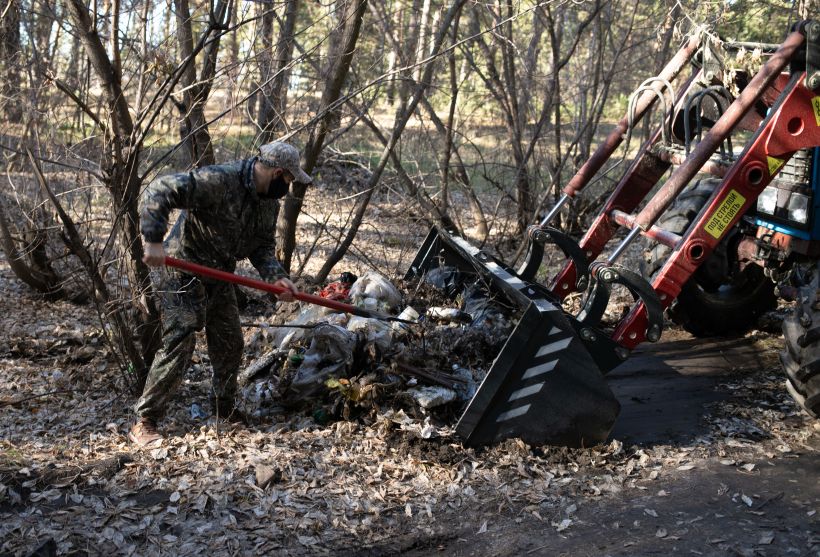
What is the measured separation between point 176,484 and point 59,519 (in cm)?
59

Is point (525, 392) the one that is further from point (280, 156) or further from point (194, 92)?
point (194, 92)

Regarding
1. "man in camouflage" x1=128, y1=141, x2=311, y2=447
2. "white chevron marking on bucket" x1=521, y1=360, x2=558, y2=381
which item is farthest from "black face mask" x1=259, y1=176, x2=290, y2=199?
"white chevron marking on bucket" x1=521, y1=360, x2=558, y2=381

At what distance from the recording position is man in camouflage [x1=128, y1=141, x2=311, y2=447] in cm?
450

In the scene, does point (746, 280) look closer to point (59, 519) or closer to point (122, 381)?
point (122, 381)

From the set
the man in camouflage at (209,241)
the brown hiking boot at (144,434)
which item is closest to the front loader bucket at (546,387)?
the man in camouflage at (209,241)

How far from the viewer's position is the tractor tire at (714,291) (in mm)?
6676

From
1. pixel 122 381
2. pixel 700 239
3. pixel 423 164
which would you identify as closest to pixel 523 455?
pixel 700 239

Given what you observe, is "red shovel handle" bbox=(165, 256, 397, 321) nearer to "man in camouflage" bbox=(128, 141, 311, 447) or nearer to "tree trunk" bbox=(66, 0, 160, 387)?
"man in camouflage" bbox=(128, 141, 311, 447)

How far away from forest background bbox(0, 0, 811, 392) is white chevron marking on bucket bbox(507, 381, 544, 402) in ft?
6.67

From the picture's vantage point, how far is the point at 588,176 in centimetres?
609

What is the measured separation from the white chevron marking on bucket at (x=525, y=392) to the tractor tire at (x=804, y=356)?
1.54 meters

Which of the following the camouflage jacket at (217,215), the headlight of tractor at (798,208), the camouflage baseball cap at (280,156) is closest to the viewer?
the camouflage jacket at (217,215)

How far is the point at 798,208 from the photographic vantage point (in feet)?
19.0

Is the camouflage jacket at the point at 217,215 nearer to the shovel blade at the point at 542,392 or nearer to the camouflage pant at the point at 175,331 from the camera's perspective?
the camouflage pant at the point at 175,331
